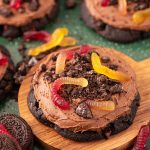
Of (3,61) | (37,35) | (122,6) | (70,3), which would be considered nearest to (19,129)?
(3,61)

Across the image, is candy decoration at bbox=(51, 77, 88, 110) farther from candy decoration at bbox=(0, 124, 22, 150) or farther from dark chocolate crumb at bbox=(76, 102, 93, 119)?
candy decoration at bbox=(0, 124, 22, 150)

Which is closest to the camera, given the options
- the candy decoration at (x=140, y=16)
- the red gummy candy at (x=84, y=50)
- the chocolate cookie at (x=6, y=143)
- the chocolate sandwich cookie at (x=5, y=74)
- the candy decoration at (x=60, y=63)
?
the chocolate cookie at (x=6, y=143)

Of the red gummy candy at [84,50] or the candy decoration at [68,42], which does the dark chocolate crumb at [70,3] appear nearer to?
the candy decoration at [68,42]

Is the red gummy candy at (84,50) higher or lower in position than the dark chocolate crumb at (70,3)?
higher

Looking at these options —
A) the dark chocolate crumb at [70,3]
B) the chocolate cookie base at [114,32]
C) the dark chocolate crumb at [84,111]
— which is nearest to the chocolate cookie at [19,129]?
the dark chocolate crumb at [84,111]

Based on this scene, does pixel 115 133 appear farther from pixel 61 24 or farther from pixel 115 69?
pixel 61 24

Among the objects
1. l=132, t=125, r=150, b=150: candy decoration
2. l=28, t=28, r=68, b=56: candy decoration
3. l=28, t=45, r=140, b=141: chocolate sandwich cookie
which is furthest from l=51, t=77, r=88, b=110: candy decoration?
l=28, t=28, r=68, b=56: candy decoration

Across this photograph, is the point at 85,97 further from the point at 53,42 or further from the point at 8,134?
the point at 53,42
